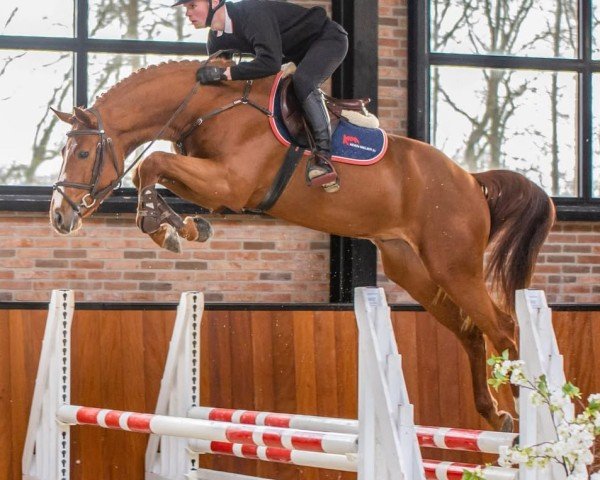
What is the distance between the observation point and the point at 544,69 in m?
6.83

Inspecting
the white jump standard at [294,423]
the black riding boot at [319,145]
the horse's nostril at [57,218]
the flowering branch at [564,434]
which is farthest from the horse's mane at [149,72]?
the flowering branch at [564,434]

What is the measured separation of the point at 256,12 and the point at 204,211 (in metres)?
2.17

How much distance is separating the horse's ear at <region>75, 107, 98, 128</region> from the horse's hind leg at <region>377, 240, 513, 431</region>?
57.8 inches

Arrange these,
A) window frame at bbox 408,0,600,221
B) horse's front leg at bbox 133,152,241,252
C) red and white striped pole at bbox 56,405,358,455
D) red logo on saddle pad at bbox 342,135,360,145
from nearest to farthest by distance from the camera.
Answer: red and white striped pole at bbox 56,405,358,455 → horse's front leg at bbox 133,152,241,252 → red logo on saddle pad at bbox 342,135,360,145 → window frame at bbox 408,0,600,221

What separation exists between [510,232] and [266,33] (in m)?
1.60

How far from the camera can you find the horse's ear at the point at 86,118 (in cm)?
426

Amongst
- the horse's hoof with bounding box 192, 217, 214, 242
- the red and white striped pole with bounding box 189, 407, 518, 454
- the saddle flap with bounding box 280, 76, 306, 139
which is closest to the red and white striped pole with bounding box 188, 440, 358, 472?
the red and white striped pole with bounding box 189, 407, 518, 454

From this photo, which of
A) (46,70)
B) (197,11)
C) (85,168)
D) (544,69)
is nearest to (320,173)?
(197,11)

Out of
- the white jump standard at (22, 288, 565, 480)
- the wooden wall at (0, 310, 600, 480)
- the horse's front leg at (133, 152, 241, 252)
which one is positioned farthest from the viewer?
the wooden wall at (0, 310, 600, 480)

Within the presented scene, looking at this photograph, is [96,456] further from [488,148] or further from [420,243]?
[488,148]

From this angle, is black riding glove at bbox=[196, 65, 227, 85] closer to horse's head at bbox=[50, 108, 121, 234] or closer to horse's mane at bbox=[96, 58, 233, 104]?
horse's mane at bbox=[96, 58, 233, 104]

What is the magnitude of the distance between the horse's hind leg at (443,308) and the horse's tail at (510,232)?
236mm

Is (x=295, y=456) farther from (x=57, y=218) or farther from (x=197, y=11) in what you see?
(x=197, y=11)

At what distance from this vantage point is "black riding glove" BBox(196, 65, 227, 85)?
4352 mm
